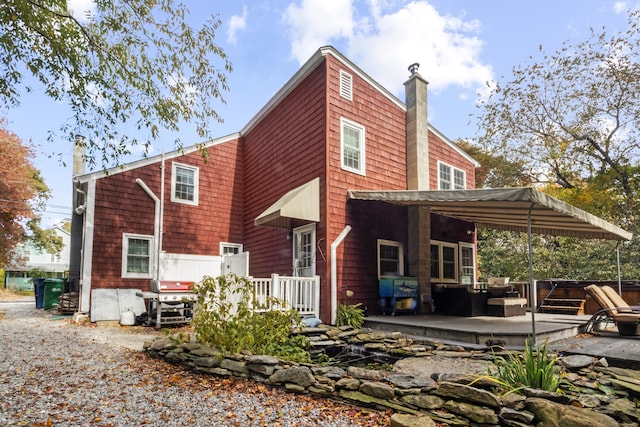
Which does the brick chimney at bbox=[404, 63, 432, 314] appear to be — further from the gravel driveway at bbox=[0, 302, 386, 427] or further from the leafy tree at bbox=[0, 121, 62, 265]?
the leafy tree at bbox=[0, 121, 62, 265]

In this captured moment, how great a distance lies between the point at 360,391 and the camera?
4215mm

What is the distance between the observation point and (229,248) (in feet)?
40.7

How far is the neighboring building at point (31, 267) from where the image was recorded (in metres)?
28.5

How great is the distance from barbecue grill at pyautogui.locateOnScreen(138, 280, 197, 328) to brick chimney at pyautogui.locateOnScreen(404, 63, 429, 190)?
19.7ft

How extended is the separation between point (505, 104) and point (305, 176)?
14954 mm

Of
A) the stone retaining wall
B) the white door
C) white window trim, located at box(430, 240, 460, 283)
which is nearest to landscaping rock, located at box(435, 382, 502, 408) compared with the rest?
the stone retaining wall

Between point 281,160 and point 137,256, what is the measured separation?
477cm

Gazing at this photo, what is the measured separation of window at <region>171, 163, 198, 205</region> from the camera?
11711 mm

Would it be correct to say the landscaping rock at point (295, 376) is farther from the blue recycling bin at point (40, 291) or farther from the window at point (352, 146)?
the blue recycling bin at point (40, 291)

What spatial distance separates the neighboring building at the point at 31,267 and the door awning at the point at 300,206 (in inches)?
880

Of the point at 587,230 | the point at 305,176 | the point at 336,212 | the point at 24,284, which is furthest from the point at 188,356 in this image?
the point at 24,284

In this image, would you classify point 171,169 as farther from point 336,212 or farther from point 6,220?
point 6,220

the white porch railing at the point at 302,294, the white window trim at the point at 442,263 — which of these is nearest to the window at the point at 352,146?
the white porch railing at the point at 302,294

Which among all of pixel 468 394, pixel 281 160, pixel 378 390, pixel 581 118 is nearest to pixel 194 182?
pixel 281 160
